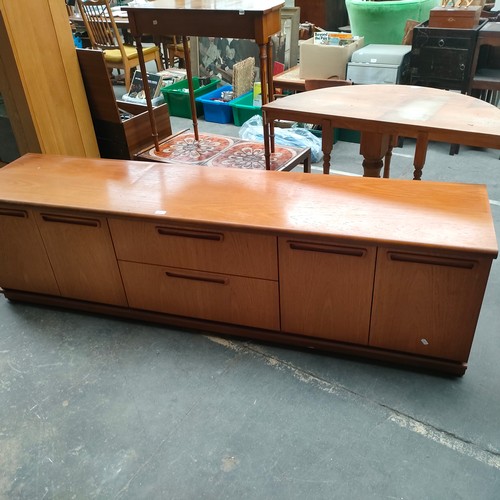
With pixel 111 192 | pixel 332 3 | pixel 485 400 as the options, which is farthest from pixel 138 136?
pixel 332 3

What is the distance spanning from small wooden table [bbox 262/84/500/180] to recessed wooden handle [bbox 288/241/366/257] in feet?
1.92

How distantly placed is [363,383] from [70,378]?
1.09m

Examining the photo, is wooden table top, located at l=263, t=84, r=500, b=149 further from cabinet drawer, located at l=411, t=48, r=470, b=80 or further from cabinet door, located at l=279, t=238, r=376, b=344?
cabinet drawer, located at l=411, t=48, r=470, b=80

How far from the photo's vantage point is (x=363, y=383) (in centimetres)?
176

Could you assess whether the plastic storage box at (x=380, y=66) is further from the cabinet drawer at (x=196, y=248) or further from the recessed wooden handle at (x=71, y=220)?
the recessed wooden handle at (x=71, y=220)

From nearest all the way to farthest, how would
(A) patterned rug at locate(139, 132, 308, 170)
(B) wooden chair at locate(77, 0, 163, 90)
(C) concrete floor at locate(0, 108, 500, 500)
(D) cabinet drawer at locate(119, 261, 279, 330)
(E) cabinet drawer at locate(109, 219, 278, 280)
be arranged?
(C) concrete floor at locate(0, 108, 500, 500) < (E) cabinet drawer at locate(109, 219, 278, 280) < (D) cabinet drawer at locate(119, 261, 279, 330) < (A) patterned rug at locate(139, 132, 308, 170) < (B) wooden chair at locate(77, 0, 163, 90)

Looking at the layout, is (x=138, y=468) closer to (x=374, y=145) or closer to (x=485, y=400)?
(x=485, y=400)

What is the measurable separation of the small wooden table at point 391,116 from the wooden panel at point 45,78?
1113 mm

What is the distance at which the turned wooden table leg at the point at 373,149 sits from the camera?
2.25 metres

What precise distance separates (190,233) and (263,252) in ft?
0.91

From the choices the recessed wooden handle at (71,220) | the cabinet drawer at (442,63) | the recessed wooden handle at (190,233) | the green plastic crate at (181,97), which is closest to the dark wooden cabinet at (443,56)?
the cabinet drawer at (442,63)

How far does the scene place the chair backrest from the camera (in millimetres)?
4547

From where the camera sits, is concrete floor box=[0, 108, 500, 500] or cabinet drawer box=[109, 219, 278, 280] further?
cabinet drawer box=[109, 219, 278, 280]

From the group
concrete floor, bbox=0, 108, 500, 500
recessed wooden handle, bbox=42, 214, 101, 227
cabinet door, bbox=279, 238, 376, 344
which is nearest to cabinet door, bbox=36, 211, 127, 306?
recessed wooden handle, bbox=42, 214, 101, 227
